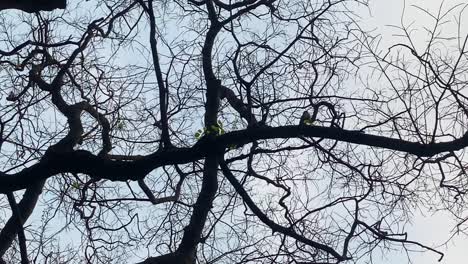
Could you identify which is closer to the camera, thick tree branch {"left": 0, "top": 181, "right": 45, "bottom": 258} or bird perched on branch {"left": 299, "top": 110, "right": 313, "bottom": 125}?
bird perched on branch {"left": 299, "top": 110, "right": 313, "bottom": 125}

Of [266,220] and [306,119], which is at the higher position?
[306,119]

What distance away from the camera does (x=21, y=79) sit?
763 centimetres

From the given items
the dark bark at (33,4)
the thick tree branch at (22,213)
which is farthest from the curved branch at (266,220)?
the dark bark at (33,4)

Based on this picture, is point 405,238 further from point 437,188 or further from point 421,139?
point 421,139

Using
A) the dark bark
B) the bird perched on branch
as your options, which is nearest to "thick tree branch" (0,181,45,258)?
the dark bark

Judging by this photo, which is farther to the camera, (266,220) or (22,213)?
(22,213)

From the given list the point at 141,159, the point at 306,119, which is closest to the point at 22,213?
the point at 141,159

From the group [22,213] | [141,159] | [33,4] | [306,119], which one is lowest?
[141,159]

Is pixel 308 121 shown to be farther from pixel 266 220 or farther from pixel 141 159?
pixel 141 159

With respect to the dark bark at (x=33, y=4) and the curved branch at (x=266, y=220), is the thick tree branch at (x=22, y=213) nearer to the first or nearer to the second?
the curved branch at (x=266, y=220)

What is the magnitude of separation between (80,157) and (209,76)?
205 centimetres

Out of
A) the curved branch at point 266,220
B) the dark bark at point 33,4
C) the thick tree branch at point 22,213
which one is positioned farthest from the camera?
the thick tree branch at point 22,213

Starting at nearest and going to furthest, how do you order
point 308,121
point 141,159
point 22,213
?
point 141,159 < point 308,121 < point 22,213

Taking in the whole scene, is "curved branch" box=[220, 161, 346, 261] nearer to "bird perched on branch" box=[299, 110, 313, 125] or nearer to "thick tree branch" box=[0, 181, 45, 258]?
"bird perched on branch" box=[299, 110, 313, 125]
